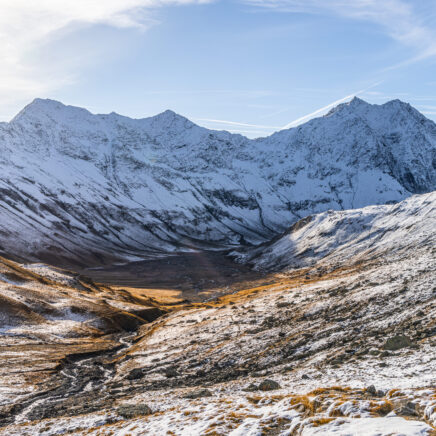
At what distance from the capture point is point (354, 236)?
462 feet

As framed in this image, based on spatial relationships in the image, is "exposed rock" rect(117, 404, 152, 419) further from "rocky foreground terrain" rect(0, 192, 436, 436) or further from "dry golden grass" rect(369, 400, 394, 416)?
"dry golden grass" rect(369, 400, 394, 416)

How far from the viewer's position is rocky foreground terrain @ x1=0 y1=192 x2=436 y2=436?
1491cm

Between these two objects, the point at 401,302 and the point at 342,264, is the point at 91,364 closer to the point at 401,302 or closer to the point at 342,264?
the point at 401,302

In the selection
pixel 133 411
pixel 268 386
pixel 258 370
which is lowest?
pixel 258 370

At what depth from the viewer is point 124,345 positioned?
57.5 meters

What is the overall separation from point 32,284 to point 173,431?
70.2m

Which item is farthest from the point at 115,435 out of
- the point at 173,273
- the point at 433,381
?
the point at 173,273

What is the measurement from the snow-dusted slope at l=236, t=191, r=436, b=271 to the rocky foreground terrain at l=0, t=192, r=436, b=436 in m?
59.0

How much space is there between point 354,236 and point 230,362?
114624 millimetres

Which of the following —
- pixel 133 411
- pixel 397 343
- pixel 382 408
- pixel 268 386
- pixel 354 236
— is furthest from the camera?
pixel 354 236

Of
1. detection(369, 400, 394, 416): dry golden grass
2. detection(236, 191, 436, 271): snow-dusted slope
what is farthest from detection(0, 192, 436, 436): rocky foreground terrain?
detection(236, 191, 436, 271): snow-dusted slope

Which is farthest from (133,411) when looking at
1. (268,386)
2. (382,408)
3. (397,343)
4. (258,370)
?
(397,343)

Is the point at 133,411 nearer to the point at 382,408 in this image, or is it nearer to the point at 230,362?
the point at 382,408

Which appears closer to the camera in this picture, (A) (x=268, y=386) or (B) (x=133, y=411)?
(B) (x=133, y=411)
